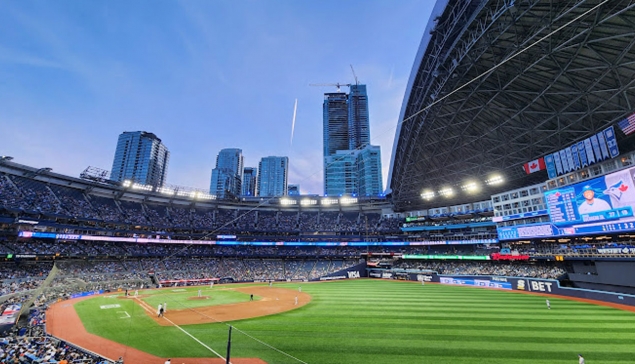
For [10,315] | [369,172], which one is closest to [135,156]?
[369,172]

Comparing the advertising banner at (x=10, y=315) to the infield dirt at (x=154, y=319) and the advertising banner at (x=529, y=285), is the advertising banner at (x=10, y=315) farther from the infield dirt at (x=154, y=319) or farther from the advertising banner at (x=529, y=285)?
the advertising banner at (x=529, y=285)

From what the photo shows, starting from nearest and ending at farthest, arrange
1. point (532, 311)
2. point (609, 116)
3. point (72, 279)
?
1. point (532, 311)
2. point (609, 116)
3. point (72, 279)

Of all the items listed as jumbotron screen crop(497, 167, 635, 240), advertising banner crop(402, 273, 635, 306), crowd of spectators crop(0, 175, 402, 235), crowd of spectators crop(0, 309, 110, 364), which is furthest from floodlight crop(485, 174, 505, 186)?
crowd of spectators crop(0, 309, 110, 364)

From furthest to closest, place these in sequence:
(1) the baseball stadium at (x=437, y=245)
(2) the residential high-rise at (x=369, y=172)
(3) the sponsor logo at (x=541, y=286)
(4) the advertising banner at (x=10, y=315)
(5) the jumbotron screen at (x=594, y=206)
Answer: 1. (2) the residential high-rise at (x=369, y=172)
2. (3) the sponsor logo at (x=541, y=286)
3. (5) the jumbotron screen at (x=594, y=206)
4. (4) the advertising banner at (x=10, y=315)
5. (1) the baseball stadium at (x=437, y=245)

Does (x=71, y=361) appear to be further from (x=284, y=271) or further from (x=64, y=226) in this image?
(x=284, y=271)

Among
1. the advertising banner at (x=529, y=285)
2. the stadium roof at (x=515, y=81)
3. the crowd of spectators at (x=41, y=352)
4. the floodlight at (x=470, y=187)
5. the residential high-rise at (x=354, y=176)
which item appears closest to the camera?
the crowd of spectators at (x=41, y=352)

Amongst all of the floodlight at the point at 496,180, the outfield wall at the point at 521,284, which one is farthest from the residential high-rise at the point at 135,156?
the floodlight at the point at 496,180

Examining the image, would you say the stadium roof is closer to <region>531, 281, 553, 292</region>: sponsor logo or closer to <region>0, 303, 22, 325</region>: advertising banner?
<region>531, 281, 553, 292</region>: sponsor logo

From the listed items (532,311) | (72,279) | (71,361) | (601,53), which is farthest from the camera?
(72,279)

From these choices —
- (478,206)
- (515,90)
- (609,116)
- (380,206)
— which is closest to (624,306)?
(609,116)
